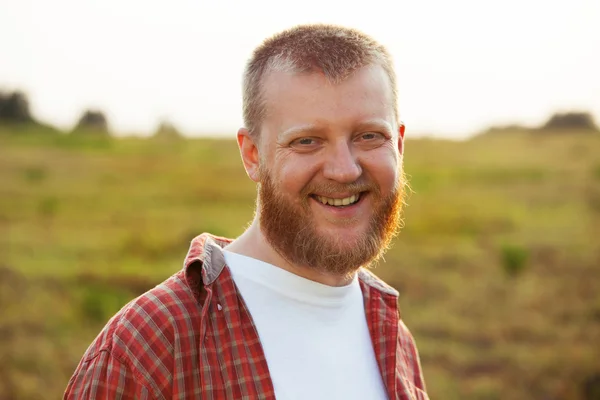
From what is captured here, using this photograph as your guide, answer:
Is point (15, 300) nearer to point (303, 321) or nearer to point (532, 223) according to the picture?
point (303, 321)

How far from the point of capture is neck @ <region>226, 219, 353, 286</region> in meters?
2.29

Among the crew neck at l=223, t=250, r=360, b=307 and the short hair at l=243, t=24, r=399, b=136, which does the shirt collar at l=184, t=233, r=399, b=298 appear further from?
the short hair at l=243, t=24, r=399, b=136

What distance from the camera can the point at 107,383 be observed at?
5.99 feet

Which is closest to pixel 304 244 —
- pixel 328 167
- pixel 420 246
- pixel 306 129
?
pixel 328 167

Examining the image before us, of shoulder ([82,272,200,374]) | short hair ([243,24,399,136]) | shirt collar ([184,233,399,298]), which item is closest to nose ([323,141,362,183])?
short hair ([243,24,399,136])

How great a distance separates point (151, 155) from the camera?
1811 centimetres

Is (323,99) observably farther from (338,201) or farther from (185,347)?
(185,347)

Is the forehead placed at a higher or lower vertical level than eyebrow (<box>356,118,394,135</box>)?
higher

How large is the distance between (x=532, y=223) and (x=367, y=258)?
12.2 metres

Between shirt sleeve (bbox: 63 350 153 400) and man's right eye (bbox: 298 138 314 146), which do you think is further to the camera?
man's right eye (bbox: 298 138 314 146)

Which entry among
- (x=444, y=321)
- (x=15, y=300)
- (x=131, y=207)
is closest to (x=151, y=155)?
(x=131, y=207)

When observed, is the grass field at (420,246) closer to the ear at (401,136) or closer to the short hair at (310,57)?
the ear at (401,136)

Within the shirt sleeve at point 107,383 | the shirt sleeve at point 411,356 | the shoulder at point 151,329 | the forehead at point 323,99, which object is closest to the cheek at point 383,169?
the forehead at point 323,99

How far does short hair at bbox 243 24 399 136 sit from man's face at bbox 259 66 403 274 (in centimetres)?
3
